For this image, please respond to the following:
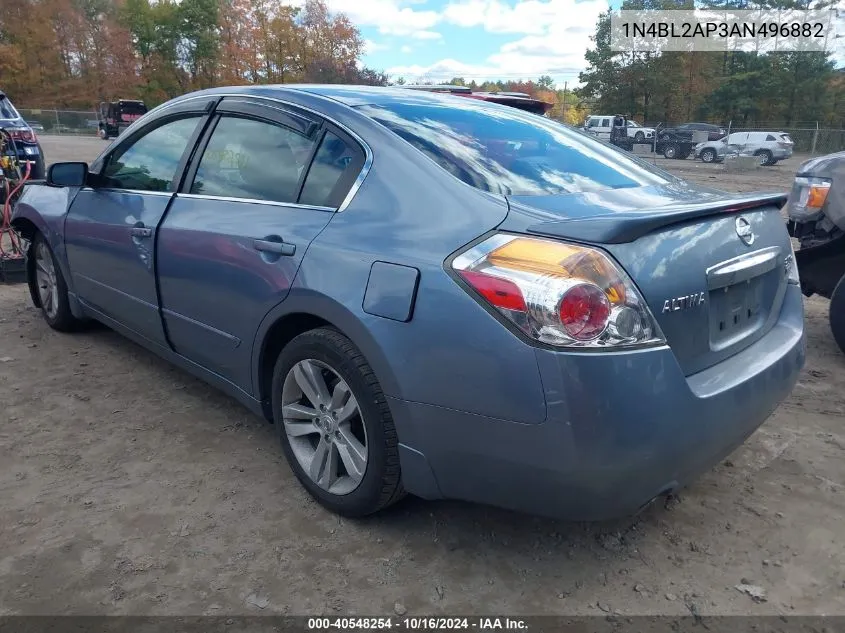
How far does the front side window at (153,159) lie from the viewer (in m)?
3.36

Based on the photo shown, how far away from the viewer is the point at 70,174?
3.91 metres

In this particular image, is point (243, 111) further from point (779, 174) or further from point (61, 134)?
point (61, 134)

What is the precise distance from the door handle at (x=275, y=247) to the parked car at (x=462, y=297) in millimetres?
20

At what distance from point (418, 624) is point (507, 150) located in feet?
5.71

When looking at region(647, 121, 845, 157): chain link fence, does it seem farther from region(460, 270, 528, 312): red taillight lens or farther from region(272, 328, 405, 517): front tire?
region(460, 270, 528, 312): red taillight lens

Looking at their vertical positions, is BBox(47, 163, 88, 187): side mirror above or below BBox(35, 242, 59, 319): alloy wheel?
above

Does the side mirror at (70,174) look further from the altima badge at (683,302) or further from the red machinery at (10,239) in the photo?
the altima badge at (683,302)

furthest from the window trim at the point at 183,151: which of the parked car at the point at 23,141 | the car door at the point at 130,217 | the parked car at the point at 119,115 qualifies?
the parked car at the point at 119,115

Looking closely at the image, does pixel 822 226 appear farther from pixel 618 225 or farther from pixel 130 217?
pixel 130 217

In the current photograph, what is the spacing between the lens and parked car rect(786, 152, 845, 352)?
4.35 m

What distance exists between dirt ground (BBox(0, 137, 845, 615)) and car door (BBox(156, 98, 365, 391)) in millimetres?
498

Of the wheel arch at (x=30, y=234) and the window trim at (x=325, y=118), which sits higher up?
the window trim at (x=325, y=118)

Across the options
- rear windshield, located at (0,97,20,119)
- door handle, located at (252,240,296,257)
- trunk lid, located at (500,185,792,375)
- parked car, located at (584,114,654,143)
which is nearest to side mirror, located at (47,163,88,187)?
door handle, located at (252,240,296,257)

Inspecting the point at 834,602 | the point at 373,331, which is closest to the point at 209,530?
the point at 373,331
